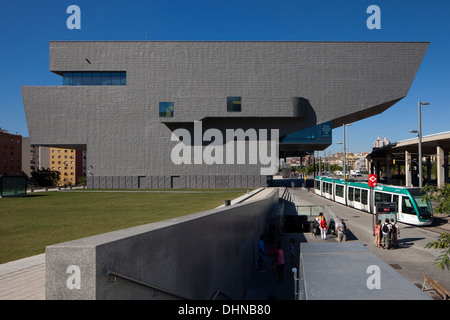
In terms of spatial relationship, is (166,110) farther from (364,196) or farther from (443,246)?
(443,246)

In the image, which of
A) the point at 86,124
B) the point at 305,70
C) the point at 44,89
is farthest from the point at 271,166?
the point at 44,89

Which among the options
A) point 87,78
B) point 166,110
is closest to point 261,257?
point 166,110

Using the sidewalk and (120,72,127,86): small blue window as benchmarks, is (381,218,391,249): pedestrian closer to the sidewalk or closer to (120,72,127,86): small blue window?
the sidewalk

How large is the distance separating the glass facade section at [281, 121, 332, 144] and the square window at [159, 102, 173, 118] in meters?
18.3

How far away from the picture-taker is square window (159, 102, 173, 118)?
155ft

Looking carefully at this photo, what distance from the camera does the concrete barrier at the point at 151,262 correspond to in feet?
11.9

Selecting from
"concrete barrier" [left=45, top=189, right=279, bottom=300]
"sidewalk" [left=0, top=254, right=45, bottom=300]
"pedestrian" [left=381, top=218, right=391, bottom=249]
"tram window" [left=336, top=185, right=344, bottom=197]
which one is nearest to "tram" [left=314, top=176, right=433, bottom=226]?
"tram window" [left=336, top=185, right=344, bottom=197]

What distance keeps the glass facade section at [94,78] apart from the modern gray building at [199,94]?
32 centimetres


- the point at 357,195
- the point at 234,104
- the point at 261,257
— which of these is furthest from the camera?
the point at 234,104

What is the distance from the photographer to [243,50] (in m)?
48.4

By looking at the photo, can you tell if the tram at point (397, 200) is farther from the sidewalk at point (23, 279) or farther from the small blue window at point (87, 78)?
the small blue window at point (87, 78)

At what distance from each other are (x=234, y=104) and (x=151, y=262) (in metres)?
43.8

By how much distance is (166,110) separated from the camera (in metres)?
47.5

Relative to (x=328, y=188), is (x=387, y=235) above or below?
below
